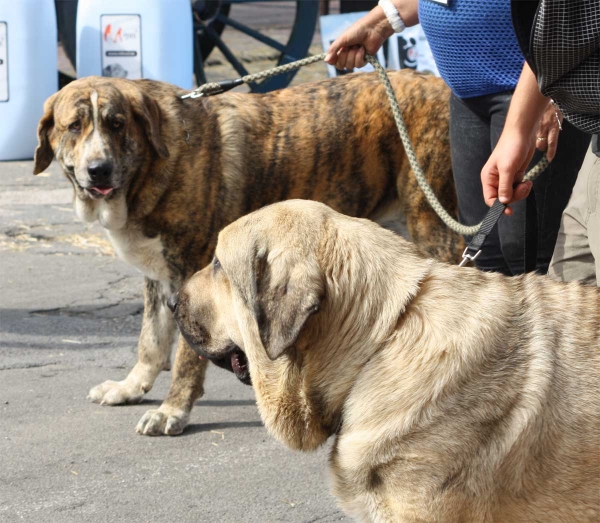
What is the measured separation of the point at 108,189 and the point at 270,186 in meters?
0.80

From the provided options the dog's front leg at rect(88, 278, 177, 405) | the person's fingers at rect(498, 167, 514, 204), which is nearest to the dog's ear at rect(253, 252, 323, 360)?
the person's fingers at rect(498, 167, 514, 204)

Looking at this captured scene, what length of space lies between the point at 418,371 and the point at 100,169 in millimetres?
2446

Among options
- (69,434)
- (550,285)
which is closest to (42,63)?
(69,434)

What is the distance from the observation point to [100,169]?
448cm

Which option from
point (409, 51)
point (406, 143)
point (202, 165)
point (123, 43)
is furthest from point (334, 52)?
point (409, 51)

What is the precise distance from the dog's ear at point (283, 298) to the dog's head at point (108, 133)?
2.07m

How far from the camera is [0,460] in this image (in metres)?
3.92

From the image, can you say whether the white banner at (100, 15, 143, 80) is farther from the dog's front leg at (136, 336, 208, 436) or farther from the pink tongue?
the dog's front leg at (136, 336, 208, 436)

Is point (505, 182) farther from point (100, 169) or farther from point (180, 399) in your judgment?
point (100, 169)

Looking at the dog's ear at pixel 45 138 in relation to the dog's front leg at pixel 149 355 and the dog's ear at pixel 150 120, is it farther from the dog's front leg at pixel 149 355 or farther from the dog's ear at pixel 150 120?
the dog's front leg at pixel 149 355

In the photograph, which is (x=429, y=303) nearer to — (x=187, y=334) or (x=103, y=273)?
(x=187, y=334)

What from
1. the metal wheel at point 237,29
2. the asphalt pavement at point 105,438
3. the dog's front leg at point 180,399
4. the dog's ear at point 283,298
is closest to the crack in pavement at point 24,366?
the asphalt pavement at point 105,438

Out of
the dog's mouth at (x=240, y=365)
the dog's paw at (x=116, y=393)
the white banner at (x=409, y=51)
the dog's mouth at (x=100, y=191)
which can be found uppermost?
the dog's mouth at (x=240, y=365)

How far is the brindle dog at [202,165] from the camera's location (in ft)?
14.8
